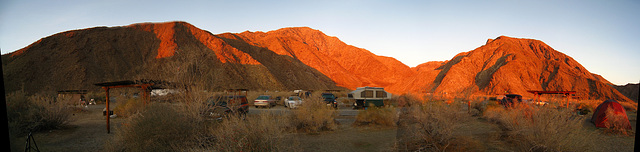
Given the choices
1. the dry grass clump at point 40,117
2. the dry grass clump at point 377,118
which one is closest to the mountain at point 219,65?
the dry grass clump at point 377,118

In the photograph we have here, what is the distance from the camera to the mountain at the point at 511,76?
53.7 m

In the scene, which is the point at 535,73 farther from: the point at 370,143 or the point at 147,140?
the point at 147,140

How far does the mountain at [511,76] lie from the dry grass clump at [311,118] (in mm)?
37187

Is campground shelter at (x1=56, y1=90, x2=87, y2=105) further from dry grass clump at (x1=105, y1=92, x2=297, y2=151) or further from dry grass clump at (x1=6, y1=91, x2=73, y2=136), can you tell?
dry grass clump at (x1=105, y1=92, x2=297, y2=151)

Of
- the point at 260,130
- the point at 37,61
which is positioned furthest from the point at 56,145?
the point at 37,61

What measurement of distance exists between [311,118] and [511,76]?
187ft

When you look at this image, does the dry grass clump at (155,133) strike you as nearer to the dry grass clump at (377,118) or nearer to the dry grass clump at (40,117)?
the dry grass clump at (40,117)

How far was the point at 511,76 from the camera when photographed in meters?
57.2

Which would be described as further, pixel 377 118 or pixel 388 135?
pixel 377 118

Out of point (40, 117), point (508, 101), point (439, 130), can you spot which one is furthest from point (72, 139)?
point (508, 101)

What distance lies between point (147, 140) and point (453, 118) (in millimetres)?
7637

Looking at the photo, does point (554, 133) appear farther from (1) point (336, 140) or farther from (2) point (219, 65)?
(2) point (219, 65)

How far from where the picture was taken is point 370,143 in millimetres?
10227

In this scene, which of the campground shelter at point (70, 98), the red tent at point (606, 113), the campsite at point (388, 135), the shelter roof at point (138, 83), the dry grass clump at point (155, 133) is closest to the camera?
the campsite at point (388, 135)
